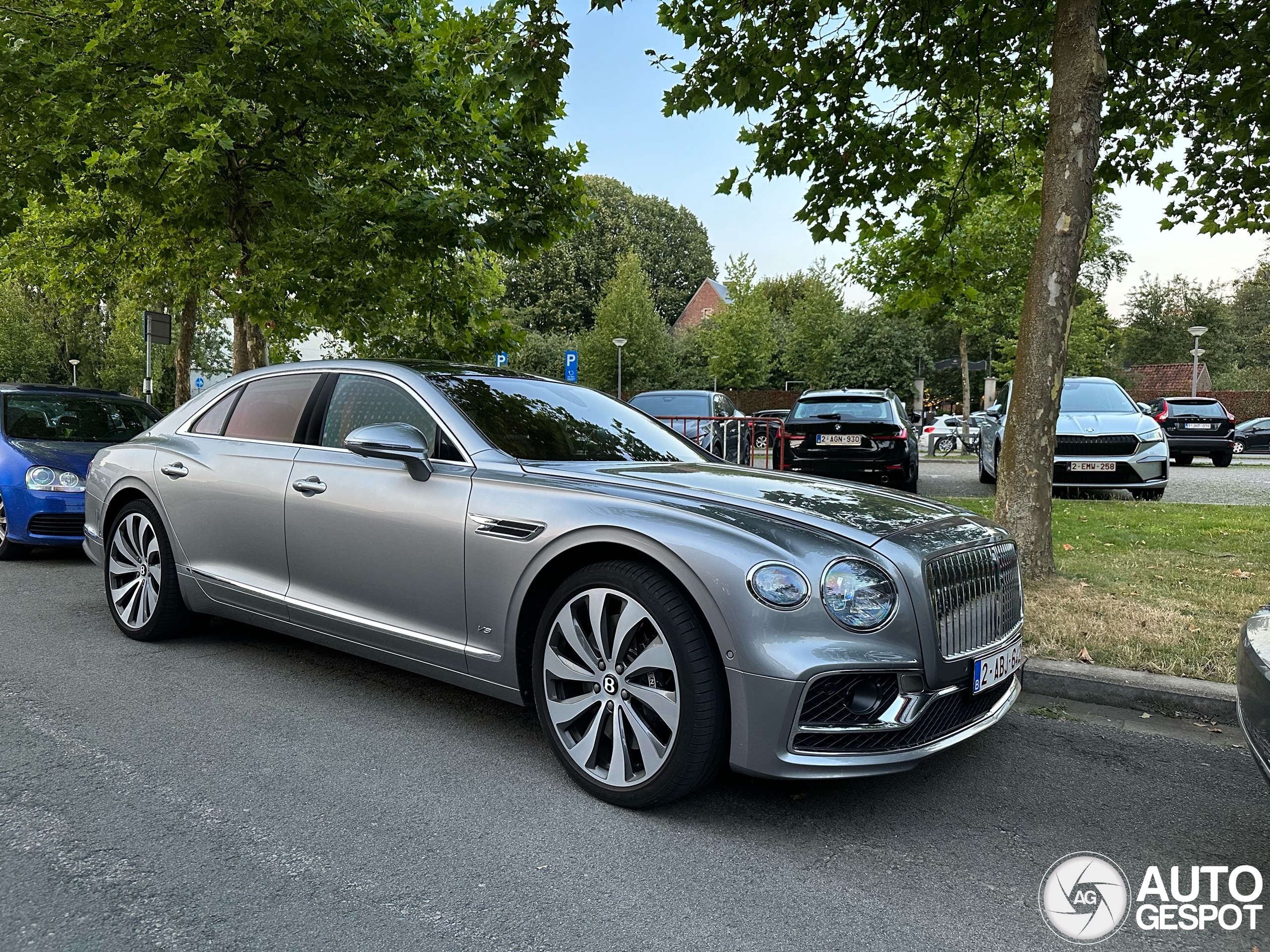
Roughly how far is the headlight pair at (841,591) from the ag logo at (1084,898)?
860mm

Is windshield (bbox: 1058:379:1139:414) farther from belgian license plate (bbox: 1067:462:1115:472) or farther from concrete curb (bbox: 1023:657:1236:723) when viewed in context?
concrete curb (bbox: 1023:657:1236:723)

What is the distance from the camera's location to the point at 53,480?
7621mm

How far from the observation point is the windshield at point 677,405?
15.1 meters

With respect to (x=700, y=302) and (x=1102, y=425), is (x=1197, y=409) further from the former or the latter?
(x=700, y=302)

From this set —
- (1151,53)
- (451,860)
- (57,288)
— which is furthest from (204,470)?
(57,288)

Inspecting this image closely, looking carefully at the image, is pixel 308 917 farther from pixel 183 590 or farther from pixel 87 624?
pixel 87 624

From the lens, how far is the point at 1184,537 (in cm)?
826

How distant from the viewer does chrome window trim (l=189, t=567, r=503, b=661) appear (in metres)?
3.47

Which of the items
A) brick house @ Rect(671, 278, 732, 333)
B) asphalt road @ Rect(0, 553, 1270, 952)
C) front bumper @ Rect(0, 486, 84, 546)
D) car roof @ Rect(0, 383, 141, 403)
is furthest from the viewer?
Result: brick house @ Rect(671, 278, 732, 333)

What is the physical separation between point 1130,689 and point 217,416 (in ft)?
15.7

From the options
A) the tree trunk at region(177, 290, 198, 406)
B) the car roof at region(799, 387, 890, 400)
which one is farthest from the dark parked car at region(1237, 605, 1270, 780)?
the tree trunk at region(177, 290, 198, 406)

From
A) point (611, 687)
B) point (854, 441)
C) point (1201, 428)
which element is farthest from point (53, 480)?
point (1201, 428)

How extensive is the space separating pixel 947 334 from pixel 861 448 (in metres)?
50.5

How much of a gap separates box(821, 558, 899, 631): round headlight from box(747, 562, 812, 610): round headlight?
0.07 m
